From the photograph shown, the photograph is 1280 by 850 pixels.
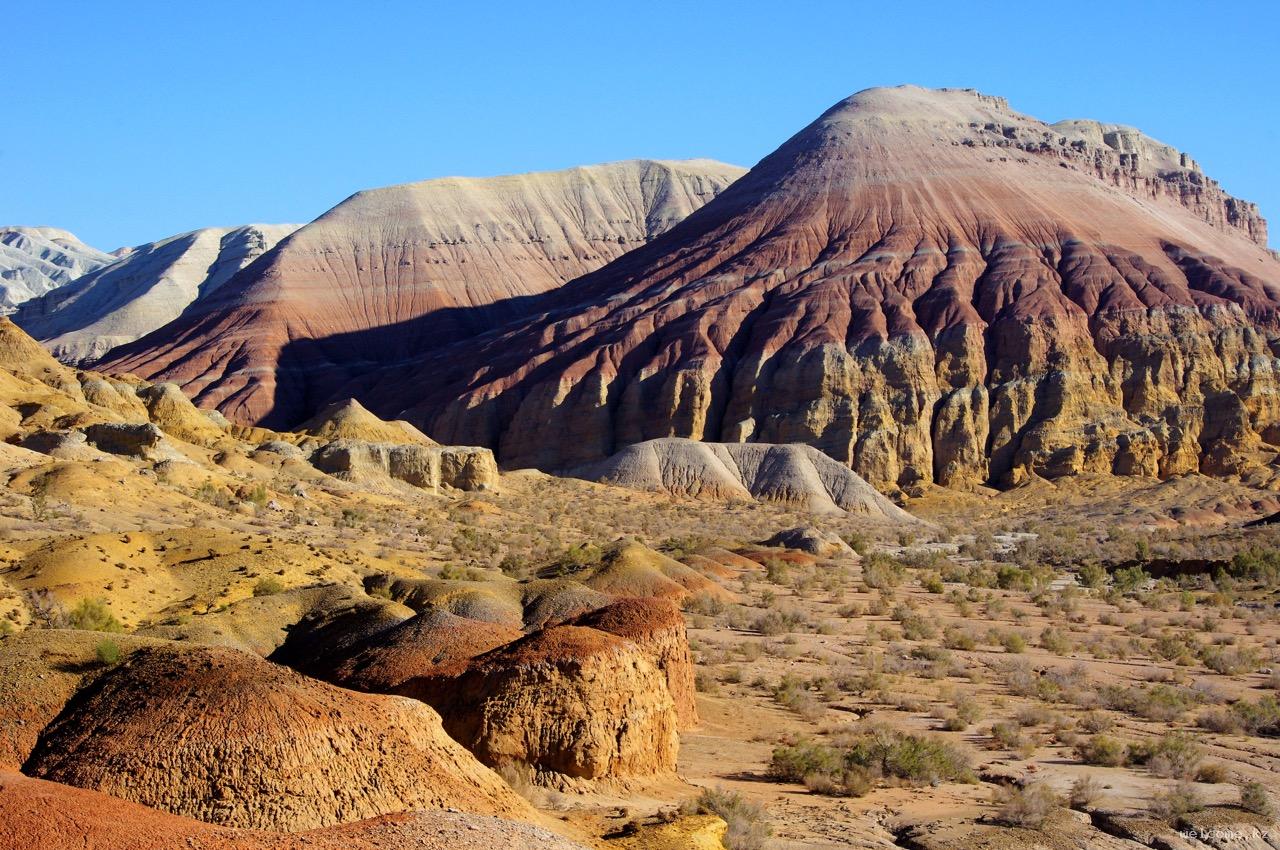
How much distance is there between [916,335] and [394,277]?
68.2 meters

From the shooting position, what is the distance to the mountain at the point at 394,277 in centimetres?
12675

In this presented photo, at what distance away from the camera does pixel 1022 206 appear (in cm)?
10975

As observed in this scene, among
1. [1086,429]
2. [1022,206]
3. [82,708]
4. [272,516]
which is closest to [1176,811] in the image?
[82,708]

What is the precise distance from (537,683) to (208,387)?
374 feet

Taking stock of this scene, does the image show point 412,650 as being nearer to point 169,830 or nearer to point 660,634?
point 660,634

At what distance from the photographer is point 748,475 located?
78.9 meters

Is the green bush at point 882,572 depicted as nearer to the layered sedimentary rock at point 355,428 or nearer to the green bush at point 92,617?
the green bush at point 92,617

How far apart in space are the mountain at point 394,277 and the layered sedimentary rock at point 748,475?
4956cm

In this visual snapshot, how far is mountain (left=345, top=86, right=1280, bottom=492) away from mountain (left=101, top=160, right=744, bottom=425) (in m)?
9.70

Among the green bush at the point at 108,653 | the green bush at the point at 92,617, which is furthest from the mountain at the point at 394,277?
the green bush at the point at 108,653

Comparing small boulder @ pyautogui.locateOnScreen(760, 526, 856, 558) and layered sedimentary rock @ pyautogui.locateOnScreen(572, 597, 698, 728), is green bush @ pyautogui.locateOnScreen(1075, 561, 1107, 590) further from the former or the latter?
layered sedimentary rock @ pyautogui.locateOnScreen(572, 597, 698, 728)

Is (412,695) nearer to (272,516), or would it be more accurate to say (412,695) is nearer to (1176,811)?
(1176,811)

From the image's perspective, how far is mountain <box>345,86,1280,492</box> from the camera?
91500 millimetres

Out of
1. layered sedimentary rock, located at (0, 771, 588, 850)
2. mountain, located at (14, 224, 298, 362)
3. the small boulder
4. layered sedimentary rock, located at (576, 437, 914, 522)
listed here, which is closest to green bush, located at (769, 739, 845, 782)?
layered sedimentary rock, located at (0, 771, 588, 850)
